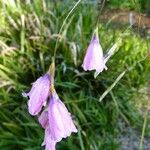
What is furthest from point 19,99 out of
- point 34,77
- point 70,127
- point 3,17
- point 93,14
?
point 70,127

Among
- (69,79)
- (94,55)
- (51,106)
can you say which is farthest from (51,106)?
(69,79)

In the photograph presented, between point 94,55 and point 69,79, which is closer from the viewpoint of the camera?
point 94,55

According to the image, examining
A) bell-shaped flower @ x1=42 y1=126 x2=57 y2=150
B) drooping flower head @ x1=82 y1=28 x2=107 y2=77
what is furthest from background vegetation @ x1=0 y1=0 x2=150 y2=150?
bell-shaped flower @ x1=42 y1=126 x2=57 y2=150

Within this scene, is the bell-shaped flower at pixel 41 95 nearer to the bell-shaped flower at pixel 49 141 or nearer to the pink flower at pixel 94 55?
the bell-shaped flower at pixel 49 141

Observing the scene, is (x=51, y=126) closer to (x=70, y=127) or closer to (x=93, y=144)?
(x=70, y=127)

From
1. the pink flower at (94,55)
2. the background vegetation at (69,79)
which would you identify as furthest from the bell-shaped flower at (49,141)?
the background vegetation at (69,79)

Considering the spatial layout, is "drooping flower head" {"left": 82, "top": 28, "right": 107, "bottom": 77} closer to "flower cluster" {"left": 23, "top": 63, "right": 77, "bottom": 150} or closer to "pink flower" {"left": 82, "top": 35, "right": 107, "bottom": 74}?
"pink flower" {"left": 82, "top": 35, "right": 107, "bottom": 74}

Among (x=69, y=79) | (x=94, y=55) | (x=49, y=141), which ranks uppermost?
(x=94, y=55)

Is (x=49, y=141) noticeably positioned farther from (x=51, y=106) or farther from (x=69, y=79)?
(x=69, y=79)

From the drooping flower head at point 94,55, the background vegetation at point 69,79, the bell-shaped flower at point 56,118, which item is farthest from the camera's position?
the background vegetation at point 69,79
